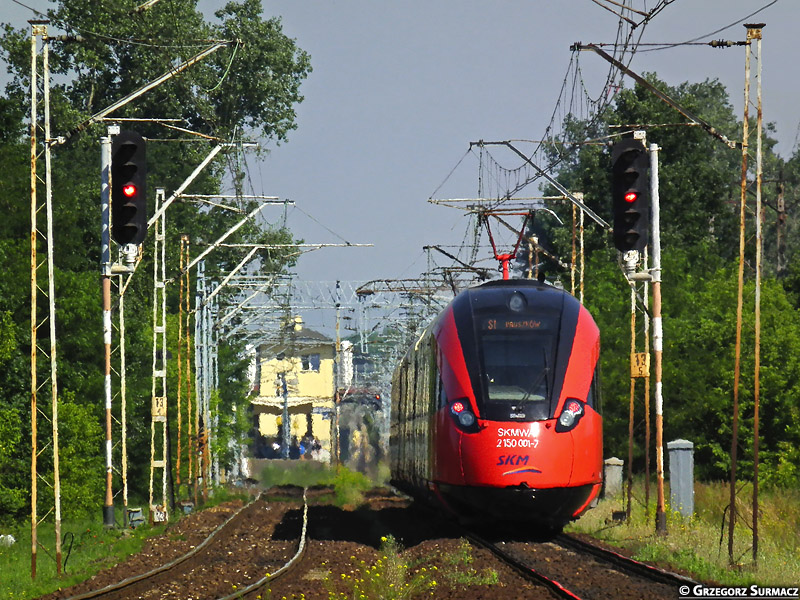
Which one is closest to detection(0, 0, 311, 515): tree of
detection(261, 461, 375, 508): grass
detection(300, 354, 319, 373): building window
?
detection(261, 461, 375, 508): grass

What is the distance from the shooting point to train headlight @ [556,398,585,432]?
17.7 meters

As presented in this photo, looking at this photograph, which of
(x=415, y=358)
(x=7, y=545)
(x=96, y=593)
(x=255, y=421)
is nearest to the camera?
(x=96, y=593)

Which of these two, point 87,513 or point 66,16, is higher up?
point 66,16

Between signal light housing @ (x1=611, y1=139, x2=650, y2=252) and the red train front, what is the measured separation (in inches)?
54.0

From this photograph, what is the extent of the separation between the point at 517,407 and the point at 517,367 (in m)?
0.68

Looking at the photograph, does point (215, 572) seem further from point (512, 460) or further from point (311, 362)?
point (311, 362)

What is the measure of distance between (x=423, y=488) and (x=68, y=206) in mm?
34043

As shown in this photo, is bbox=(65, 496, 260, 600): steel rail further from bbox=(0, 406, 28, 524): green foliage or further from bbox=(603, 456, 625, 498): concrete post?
bbox=(603, 456, 625, 498): concrete post

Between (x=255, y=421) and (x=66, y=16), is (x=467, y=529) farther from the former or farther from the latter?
(x=255, y=421)

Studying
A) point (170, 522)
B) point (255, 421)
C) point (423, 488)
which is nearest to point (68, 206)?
point (170, 522)

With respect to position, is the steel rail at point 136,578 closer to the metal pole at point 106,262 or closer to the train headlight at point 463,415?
the metal pole at point 106,262

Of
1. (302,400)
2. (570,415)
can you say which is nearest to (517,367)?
(570,415)

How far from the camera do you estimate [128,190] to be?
17531 millimetres

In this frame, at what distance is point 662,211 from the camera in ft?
238
